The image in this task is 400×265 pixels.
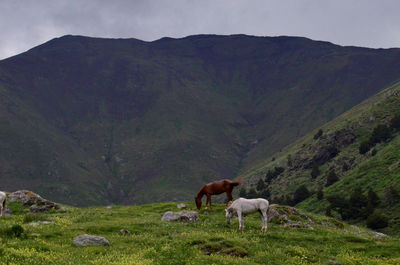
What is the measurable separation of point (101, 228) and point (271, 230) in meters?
12.7

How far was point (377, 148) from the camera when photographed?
354 ft

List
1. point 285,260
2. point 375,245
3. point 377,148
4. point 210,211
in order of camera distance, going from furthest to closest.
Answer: point 377,148
point 210,211
point 375,245
point 285,260

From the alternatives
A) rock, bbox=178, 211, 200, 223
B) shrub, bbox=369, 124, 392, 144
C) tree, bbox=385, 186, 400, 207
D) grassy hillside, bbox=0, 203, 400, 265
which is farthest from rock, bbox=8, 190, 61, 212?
shrub, bbox=369, 124, 392, 144

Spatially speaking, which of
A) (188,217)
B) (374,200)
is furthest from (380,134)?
(188,217)

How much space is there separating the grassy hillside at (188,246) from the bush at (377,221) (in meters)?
39.6

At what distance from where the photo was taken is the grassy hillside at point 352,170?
73675 mm

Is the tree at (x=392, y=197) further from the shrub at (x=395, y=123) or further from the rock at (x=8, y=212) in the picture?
the rock at (x=8, y=212)

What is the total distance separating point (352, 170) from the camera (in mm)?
103250

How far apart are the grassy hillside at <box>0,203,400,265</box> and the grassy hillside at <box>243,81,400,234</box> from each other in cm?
4182

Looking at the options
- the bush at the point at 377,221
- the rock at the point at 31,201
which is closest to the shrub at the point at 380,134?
the bush at the point at 377,221

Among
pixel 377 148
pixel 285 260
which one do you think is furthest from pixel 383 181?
pixel 285 260

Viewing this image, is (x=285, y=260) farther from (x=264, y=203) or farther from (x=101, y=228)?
(x=101, y=228)

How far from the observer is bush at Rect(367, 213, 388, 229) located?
62.4 meters

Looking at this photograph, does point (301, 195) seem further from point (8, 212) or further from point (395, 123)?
point (8, 212)
